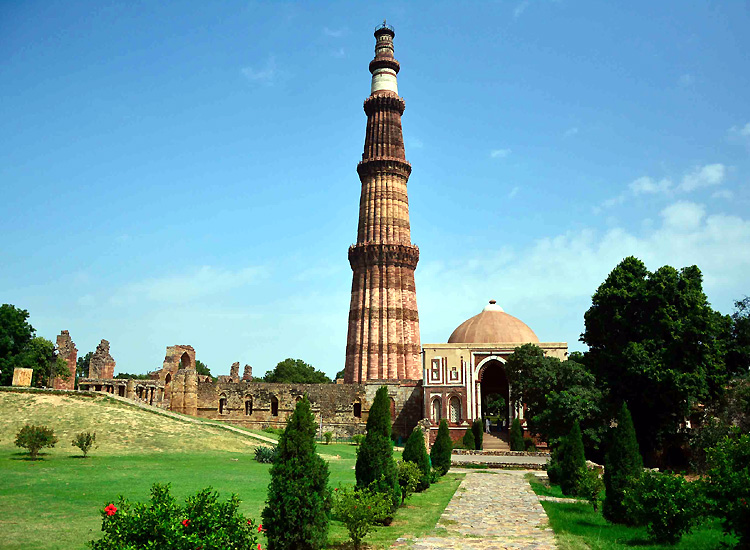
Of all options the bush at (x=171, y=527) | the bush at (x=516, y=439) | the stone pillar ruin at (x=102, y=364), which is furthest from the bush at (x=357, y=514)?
the stone pillar ruin at (x=102, y=364)

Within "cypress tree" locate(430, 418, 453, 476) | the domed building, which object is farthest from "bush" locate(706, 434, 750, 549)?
the domed building

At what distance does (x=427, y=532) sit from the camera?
10297 mm

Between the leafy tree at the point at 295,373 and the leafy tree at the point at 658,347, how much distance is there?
43179 mm

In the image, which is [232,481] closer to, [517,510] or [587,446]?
[517,510]

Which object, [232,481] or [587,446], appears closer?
[232,481]

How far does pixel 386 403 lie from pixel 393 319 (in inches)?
1067

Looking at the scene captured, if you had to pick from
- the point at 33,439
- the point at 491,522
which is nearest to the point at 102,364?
the point at 33,439

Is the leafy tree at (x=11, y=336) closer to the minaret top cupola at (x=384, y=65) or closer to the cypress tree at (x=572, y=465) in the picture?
the minaret top cupola at (x=384, y=65)

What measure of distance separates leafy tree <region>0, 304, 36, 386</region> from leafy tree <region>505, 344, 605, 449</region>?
1219 inches

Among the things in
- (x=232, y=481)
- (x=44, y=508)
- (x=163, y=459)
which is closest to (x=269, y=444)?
(x=163, y=459)

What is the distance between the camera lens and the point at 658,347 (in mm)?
23688

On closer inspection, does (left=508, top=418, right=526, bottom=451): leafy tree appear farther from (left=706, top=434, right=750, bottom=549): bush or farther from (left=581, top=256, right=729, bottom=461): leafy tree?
(left=706, top=434, right=750, bottom=549): bush

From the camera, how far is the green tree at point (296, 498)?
319 inches

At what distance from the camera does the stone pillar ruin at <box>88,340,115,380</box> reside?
3522cm
